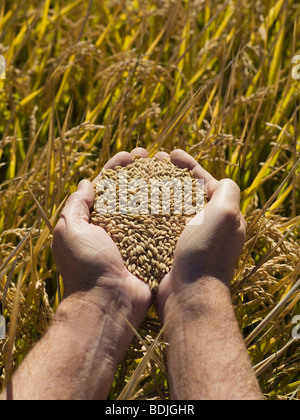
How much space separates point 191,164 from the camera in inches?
77.8

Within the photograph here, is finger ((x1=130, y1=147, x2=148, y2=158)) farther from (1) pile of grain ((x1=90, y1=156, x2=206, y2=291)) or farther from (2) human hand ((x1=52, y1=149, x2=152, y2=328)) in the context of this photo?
(2) human hand ((x1=52, y1=149, x2=152, y2=328))

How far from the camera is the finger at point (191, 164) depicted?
1.96 meters

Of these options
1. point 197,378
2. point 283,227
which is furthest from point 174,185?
point 197,378

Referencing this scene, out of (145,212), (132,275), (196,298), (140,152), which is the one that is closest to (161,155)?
(140,152)

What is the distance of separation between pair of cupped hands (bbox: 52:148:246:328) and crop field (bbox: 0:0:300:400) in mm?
81

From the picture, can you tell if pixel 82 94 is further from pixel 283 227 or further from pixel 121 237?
pixel 283 227

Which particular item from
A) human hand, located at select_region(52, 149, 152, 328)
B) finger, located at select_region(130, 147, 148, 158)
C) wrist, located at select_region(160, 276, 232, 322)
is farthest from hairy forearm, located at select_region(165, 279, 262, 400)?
finger, located at select_region(130, 147, 148, 158)

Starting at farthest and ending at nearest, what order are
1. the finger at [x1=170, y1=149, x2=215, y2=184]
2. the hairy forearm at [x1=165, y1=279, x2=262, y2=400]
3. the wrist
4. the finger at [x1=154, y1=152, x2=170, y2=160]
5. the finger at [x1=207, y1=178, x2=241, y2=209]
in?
the finger at [x1=154, y1=152, x2=170, y2=160]
the finger at [x1=170, y1=149, x2=215, y2=184]
the finger at [x1=207, y1=178, x2=241, y2=209]
the wrist
the hairy forearm at [x1=165, y1=279, x2=262, y2=400]

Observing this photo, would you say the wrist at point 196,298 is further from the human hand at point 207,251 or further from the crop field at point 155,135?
the crop field at point 155,135

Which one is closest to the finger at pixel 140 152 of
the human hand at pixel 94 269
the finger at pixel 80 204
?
the finger at pixel 80 204

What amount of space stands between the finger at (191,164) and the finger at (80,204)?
36cm

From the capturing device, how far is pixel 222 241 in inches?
64.1

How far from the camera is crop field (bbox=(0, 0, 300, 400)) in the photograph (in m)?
1.71

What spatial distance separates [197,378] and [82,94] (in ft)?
5.29
